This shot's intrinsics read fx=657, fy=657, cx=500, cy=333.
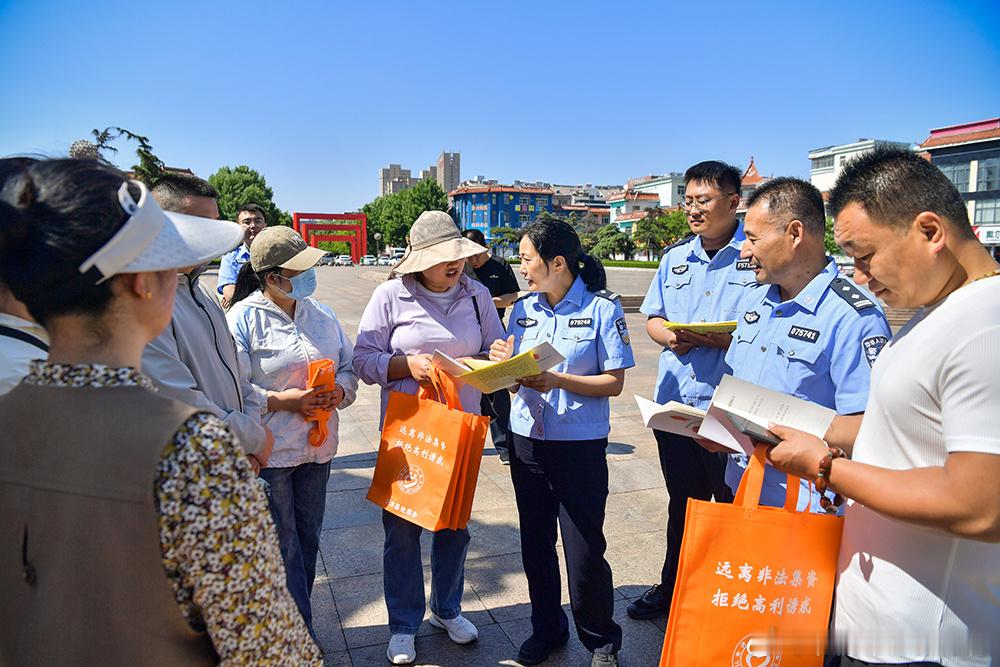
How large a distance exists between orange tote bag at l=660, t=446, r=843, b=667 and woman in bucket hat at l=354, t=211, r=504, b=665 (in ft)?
4.24

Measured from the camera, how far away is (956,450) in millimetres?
1194

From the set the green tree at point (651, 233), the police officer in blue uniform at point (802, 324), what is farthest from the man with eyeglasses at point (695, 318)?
the green tree at point (651, 233)

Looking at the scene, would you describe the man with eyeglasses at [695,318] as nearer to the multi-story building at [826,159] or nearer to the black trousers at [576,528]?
the black trousers at [576,528]

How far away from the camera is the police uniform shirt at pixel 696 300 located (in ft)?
9.73

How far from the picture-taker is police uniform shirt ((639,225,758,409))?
296 centimetres

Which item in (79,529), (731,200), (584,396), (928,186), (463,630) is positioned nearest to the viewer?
(79,529)

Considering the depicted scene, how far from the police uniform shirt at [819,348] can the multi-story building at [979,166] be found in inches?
2006

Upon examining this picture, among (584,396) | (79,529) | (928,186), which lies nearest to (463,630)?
(584,396)

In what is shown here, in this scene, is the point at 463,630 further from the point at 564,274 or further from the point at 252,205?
the point at 252,205

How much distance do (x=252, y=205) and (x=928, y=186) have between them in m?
5.29

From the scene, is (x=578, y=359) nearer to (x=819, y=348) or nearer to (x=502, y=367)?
(x=502, y=367)

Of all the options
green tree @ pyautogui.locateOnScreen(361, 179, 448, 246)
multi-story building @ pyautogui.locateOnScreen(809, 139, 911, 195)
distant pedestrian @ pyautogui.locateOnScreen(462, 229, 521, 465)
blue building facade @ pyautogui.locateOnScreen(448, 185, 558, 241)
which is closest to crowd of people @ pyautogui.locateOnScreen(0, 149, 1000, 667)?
distant pedestrian @ pyautogui.locateOnScreen(462, 229, 521, 465)

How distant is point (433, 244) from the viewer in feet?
9.15

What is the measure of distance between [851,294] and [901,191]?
0.83m
